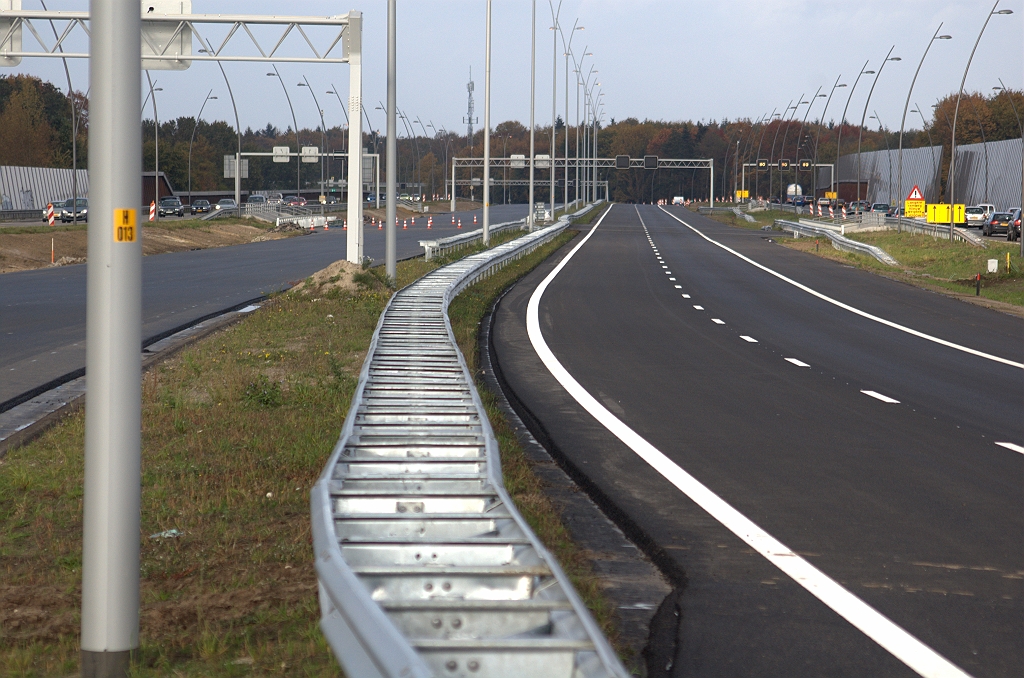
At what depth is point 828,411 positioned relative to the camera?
12.6 metres

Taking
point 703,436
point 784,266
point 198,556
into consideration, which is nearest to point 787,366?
point 703,436

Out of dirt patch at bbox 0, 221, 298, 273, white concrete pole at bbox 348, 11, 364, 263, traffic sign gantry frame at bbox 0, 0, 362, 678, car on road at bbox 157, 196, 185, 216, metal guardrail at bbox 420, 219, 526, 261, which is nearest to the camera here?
traffic sign gantry frame at bbox 0, 0, 362, 678

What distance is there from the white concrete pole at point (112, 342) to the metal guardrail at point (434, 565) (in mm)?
837

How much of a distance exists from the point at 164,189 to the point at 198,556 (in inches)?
4904

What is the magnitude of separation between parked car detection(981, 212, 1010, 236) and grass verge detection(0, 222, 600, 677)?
68660 mm

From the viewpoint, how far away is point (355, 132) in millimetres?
27078

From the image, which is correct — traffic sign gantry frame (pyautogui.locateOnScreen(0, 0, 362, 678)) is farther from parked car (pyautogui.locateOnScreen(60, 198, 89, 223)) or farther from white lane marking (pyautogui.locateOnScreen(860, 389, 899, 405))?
parked car (pyautogui.locateOnScreen(60, 198, 89, 223))

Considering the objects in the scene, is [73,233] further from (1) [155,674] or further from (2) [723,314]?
(1) [155,674]

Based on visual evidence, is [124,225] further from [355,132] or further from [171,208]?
[171,208]

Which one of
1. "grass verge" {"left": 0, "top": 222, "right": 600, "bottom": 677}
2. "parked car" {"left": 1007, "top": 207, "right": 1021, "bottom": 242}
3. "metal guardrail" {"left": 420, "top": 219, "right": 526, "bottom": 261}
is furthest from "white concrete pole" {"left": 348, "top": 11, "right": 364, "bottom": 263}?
"parked car" {"left": 1007, "top": 207, "right": 1021, "bottom": 242}

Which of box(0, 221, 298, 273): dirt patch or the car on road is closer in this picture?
box(0, 221, 298, 273): dirt patch

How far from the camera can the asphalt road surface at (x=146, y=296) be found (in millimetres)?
16297

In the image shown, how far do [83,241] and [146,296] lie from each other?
28.9m

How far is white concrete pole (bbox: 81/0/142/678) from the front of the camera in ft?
15.7
